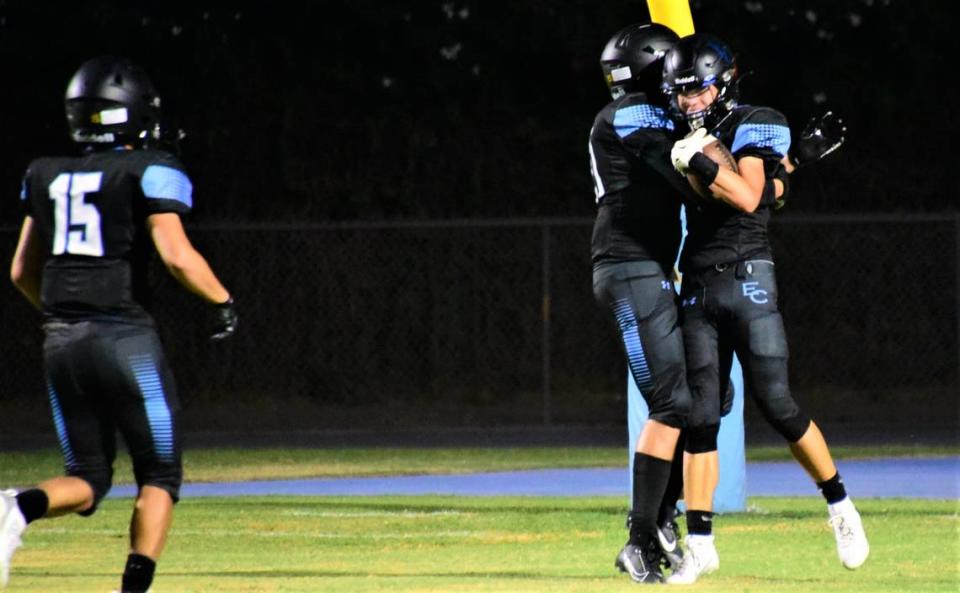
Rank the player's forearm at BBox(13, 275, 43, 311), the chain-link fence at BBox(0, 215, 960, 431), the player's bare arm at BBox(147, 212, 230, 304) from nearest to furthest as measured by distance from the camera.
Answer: the player's bare arm at BBox(147, 212, 230, 304), the player's forearm at BBox(13, 275, 43, 311), the chain-link fence at BBox(0, 215, 960, 431)

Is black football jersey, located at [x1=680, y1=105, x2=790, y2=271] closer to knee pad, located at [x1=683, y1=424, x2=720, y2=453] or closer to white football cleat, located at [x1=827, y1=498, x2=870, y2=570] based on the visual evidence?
knee pad, located at [x1=683, y1=424, x2=720, y2=453]

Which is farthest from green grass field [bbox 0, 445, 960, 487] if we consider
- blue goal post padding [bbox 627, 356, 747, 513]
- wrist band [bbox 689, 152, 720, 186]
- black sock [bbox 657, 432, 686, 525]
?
wrist band [bbox 689, 152, 720, 186]

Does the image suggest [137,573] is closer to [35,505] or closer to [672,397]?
[35,505]

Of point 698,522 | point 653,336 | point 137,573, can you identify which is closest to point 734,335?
Result: point 653,336

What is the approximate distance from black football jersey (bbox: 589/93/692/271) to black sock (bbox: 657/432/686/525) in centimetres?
82

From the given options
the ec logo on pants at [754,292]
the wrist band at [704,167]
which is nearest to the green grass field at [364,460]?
the ec logo on pants at [754,292]

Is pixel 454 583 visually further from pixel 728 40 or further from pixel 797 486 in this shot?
pixel 728 40

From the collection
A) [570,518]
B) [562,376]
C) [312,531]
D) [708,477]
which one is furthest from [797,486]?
[562,376]

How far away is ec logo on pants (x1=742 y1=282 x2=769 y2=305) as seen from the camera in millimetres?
8055

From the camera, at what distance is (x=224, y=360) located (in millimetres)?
20766

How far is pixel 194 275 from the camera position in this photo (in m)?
6.94

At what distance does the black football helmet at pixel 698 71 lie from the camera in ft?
25.8

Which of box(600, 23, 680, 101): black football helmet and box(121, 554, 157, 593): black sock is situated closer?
box(121, 554, 157, 593): black sock

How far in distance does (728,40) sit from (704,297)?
A: 14474 millimetres
